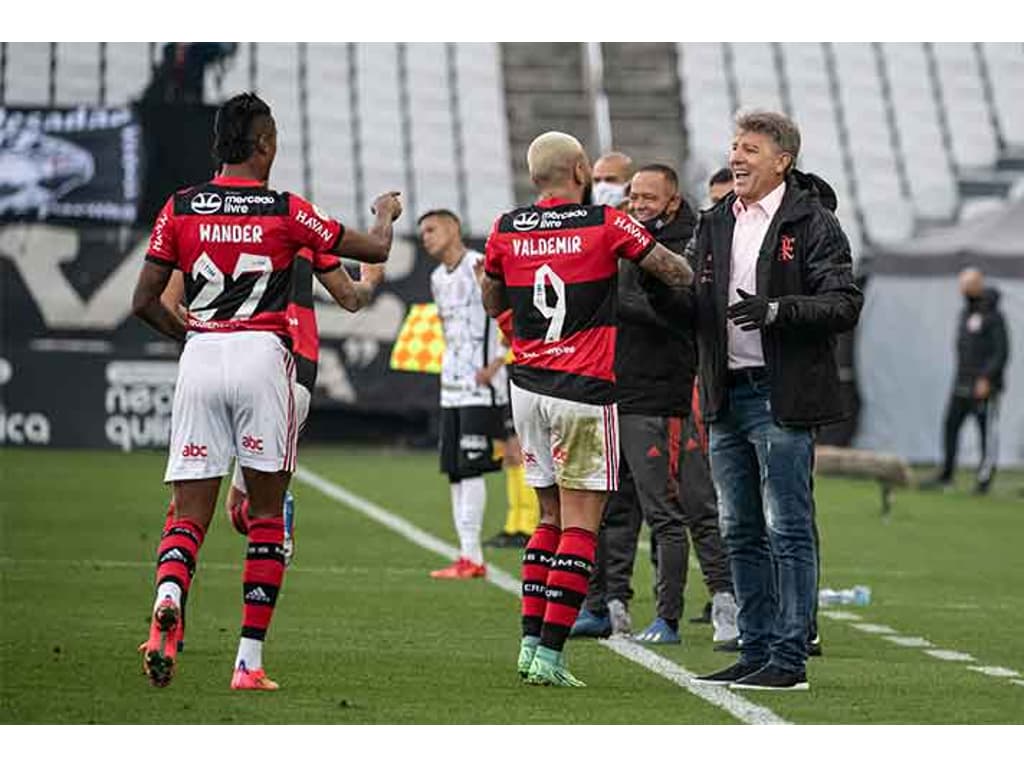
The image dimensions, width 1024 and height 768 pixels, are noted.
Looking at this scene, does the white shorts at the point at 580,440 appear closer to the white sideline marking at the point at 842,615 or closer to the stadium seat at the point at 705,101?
the white sideline marking at the point at 842,615

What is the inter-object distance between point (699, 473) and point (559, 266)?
2.59 metres

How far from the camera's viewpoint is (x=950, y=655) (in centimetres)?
1094

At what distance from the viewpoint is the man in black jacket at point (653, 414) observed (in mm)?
10906

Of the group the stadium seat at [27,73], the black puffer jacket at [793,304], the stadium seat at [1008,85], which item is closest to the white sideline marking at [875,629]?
the black puffer jacket at [793,304]

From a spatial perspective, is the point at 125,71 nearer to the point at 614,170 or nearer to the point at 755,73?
the point at 755,73

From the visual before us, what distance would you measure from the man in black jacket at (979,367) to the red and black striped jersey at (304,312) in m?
15.0

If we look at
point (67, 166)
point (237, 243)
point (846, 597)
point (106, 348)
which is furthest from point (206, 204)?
point (67, 166)

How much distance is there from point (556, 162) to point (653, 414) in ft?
6.25

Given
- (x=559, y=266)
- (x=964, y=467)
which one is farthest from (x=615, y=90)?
(x=559, y=266)

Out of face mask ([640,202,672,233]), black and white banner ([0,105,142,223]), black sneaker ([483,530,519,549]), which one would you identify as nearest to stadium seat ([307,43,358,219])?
black and white banner ([0,105,142,223])

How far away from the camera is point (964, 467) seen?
1123 inches

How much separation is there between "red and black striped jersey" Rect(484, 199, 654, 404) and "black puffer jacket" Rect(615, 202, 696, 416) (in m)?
1.32

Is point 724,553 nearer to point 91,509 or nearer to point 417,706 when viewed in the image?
point 417,706

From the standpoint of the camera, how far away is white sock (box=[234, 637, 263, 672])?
9000 mm
